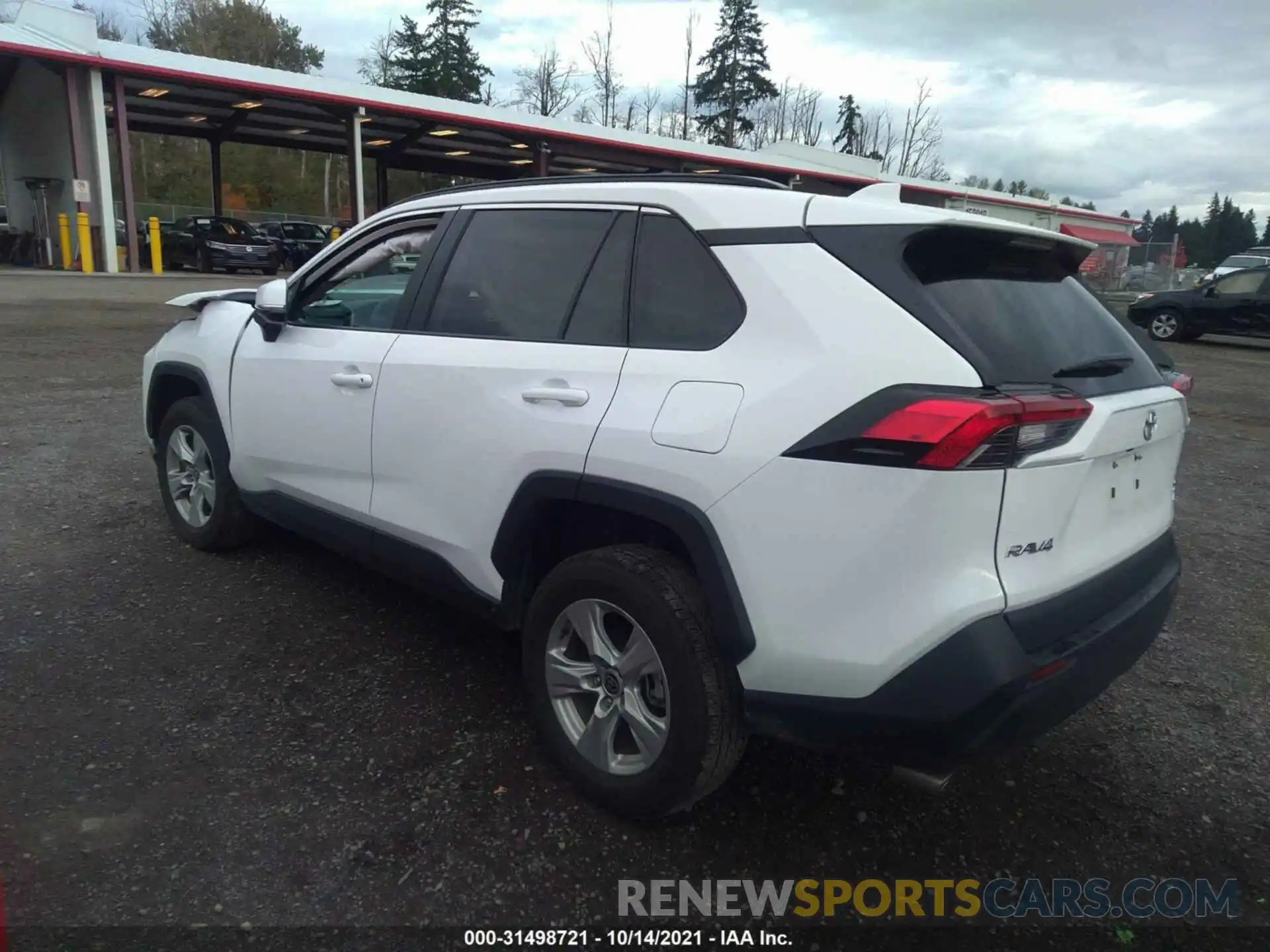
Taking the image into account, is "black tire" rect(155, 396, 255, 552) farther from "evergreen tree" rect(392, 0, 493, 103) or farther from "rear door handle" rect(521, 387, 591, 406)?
"evergreen tree" rect(392, 0, 493, 103)

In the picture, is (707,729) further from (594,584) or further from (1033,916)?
(1033,916)

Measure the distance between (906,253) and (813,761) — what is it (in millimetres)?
1661

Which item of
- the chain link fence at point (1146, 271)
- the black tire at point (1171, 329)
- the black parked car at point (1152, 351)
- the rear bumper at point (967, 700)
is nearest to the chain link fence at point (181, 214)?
the chain link fence at point (1146, 271)

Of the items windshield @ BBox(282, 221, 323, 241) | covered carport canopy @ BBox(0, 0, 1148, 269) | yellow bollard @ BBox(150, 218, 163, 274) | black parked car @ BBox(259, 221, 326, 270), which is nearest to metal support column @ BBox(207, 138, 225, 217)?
covered carport canopy @ BBox(0, 0, 1148, 269)

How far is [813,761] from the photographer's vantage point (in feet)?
9.84

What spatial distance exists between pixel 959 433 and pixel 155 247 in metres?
26.9

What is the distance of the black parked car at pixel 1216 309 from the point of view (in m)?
17.8

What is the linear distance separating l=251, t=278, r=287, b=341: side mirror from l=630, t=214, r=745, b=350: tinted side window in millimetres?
1866

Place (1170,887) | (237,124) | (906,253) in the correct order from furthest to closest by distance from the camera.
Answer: (237,124) → (1170,887) → (906,253)

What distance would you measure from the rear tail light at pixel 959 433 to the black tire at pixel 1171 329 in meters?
19.5

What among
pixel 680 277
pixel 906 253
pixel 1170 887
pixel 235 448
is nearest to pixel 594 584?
pixel 680 277

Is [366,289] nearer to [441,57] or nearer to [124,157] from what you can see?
[124,157]

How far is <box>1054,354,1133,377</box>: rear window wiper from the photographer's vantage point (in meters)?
2.36

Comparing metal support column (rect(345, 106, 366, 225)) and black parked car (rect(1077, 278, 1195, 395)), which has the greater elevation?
metal support column (rect(345, 106, 366, 225))
